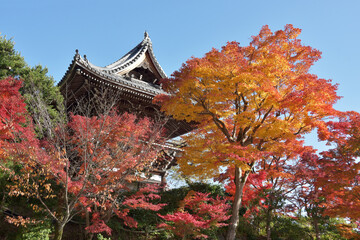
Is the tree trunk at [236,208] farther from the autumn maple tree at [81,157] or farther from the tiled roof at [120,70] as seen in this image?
the tiled roof at [120,70]

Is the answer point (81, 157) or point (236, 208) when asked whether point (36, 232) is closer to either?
point (81, 157)

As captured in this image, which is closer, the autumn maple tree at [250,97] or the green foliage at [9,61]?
the autumn maple tree at [250,97]

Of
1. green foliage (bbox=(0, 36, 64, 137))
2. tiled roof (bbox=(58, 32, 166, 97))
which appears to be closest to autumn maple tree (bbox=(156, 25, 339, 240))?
tiled roof (bbox=(58, 32, 166, 97))

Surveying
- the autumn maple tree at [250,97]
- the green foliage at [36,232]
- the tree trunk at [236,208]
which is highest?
the autumn maple tree at [250,97]

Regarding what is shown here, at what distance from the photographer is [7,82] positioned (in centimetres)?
770

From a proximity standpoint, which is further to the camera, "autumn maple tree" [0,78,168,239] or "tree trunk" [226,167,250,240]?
"tree trunk" [226,167,250,240]

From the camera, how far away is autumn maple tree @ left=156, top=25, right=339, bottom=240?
7539mm

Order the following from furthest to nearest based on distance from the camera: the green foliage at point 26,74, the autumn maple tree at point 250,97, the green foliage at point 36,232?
the green foliage at point 26,74
the autumn maple tree at point 250,97
the green foliage at point 36,232

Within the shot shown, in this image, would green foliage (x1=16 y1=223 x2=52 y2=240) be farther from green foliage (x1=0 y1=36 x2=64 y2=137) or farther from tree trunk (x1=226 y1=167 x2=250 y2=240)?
tree trunk (x1=226 y1=167 x2=250 y2=240)

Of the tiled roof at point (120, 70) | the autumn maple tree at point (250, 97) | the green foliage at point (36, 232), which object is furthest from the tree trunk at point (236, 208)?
the green foliage at point (36, 232)

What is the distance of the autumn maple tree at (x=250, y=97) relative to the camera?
24.7 ft

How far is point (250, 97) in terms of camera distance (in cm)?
842

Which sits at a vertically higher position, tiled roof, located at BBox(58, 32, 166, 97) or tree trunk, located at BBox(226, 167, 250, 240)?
tiled roof, located at BBox(58, 32, 166, 97)

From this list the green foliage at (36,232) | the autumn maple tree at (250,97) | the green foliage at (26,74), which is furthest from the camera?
the green foliage at (26,74)
